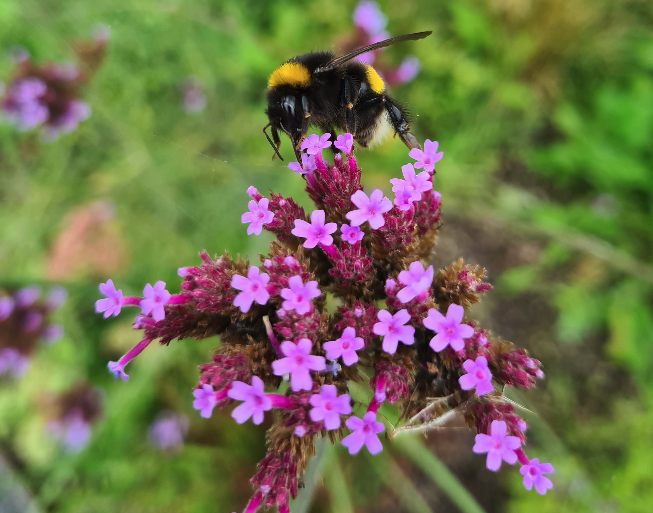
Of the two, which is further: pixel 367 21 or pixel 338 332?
pixel 367 21

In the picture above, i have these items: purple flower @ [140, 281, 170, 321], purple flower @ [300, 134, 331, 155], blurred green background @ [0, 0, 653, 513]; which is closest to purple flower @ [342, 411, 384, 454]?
purple flower @ [140, 281, 170, 321]

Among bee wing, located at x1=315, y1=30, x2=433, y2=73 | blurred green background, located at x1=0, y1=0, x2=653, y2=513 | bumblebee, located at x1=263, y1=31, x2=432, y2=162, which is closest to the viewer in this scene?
bee wing, located at x1=315, y1=30, x2=433, y2=73

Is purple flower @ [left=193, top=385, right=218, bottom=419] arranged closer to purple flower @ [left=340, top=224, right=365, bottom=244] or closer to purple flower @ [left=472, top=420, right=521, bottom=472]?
purple flower @ [left=340, top=224, right=365, bottom=244]

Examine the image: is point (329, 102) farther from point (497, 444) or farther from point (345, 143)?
point (497, 444)

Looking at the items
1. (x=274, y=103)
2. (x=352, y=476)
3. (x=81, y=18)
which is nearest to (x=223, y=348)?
(x=274, y=103)

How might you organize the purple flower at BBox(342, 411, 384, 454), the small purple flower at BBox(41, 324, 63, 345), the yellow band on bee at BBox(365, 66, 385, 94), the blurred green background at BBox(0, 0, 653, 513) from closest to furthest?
the purple flower at BBox(342, 411, 384, 454)
the yellow band on bee at BBox(365, 66, 385, 94)
the small purple flower at BBox(41, 324, 63, 345)
the blurred green background at BBox(0, 0, 653, 513)

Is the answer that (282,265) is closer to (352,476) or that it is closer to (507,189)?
(352,476)

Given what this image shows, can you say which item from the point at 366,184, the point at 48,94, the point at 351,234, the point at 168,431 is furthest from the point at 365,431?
the point at 48,94
